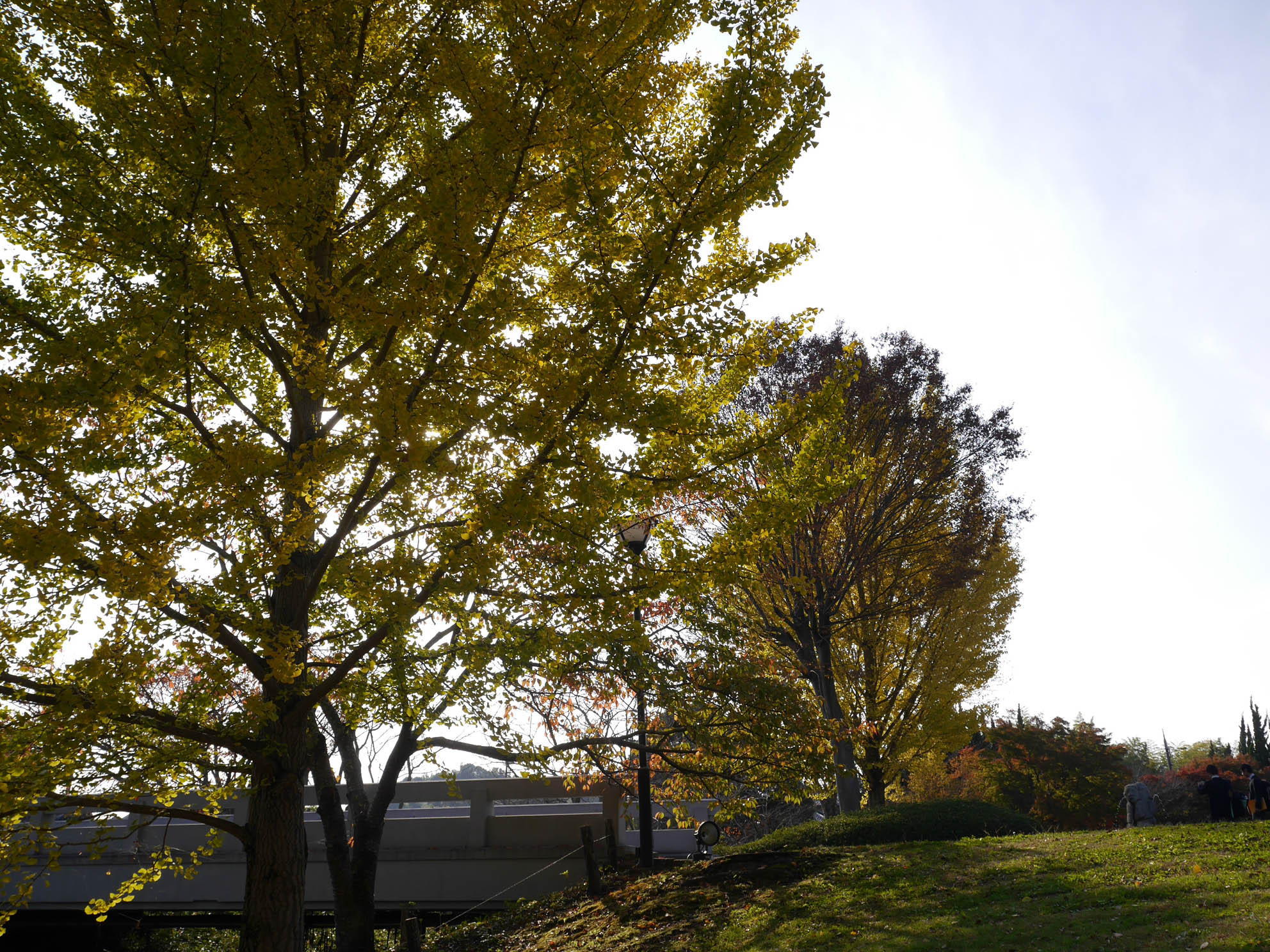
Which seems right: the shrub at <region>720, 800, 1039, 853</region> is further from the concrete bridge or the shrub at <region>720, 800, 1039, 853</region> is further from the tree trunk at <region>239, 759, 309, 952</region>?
the tree trunk at <region>239, 759, 309, 952</region>

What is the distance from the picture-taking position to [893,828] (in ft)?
38.1

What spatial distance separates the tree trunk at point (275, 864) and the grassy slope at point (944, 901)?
3.36 m

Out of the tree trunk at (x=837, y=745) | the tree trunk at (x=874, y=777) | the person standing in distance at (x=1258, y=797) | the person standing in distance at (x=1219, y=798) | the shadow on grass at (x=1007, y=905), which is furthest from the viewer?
the tree trunk at (x=874, y=777)

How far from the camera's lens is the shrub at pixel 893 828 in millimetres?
11461

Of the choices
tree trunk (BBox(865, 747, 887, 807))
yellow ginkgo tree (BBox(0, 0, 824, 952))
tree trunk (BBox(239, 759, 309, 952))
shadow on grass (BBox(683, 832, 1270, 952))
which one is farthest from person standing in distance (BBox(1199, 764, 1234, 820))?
tree trunk (BBox(239, 759, 309, 952))

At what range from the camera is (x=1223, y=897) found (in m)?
6.09

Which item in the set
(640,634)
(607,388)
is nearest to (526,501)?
(607,388)

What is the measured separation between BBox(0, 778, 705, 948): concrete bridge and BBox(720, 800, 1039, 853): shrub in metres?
3.00

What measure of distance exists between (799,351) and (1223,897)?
1067cm

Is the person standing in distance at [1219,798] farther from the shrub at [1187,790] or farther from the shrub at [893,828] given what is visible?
the shrub at [893,828]

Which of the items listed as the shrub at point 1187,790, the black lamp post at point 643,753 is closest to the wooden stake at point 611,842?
the black lamp post at point 643,753

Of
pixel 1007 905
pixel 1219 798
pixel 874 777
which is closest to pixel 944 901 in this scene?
pixel 1007 905

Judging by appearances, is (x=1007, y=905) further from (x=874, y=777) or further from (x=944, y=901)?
(x=874, y=777)

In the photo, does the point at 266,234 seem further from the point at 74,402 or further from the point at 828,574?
the point at 828,574
